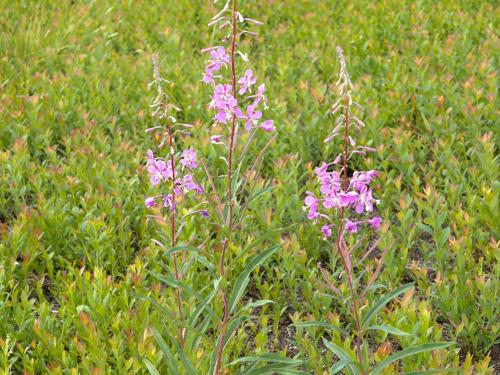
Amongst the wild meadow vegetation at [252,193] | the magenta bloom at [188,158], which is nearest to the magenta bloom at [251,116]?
the wild meadow vegetation at [252,193]

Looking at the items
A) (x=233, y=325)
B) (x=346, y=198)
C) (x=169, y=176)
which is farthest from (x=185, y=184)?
(x=346, y=198)

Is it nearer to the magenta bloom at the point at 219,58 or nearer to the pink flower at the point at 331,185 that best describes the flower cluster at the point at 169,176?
the magenta bloom at the point at 219,58

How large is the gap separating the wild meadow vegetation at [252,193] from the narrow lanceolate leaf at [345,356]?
11mm

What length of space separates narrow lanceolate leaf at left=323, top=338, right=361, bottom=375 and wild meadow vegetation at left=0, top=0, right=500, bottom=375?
0.04 feet

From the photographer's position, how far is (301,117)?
5918 mm

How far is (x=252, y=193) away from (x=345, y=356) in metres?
0.69

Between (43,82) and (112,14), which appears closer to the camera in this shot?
(43,82)

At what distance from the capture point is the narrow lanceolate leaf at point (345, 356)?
2.76 meters

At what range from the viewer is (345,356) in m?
2.81

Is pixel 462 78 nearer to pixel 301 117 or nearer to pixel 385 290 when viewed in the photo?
pixel 301 117

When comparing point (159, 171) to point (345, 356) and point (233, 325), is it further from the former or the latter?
point (345, 356)

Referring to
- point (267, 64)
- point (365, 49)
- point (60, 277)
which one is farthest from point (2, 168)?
point (365, 49)

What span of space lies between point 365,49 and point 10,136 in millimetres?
3260

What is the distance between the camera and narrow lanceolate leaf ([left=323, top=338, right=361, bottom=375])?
276cm
